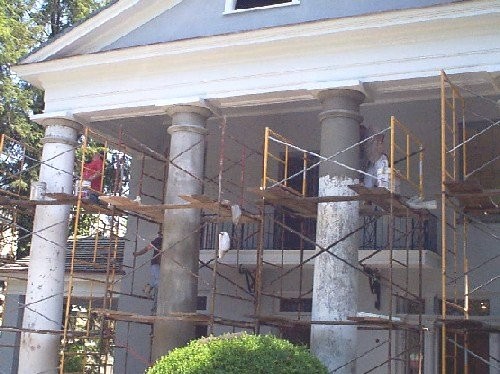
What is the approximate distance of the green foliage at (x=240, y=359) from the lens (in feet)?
32.6

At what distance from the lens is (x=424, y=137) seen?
661 inches

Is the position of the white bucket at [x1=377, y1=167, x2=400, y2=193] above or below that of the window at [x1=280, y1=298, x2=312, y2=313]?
above

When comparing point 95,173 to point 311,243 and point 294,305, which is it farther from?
point 294,305

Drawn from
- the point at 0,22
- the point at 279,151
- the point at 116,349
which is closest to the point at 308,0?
the point at 279,151

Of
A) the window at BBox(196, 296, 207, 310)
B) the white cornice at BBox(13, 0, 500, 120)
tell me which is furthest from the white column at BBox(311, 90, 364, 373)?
the window at BBox(196, 296, 207, 310)

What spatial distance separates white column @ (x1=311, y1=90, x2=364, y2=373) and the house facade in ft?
0.09

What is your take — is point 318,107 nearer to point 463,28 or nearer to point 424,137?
point 424,137

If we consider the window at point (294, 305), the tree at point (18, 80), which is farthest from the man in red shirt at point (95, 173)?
the tree at point (18, 80)

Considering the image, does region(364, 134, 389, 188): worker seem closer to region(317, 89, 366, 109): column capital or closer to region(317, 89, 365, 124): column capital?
region(317, 89, 365, 124): column capital

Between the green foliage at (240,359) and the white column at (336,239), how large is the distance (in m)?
2.15

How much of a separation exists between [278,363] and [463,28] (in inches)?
258

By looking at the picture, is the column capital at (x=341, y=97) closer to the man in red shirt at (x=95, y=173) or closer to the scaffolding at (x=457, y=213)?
the scaffolding at (x=457, y=213)

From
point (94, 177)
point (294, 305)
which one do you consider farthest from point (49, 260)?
point (294, 305)

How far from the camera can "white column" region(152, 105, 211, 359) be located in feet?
48.1
